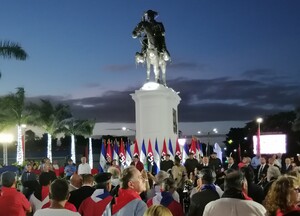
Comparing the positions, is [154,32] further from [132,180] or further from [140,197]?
[132,180]

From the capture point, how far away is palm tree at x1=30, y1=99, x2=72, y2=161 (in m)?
55.2

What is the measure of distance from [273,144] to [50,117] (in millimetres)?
30390

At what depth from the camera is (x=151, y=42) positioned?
28.5 metres

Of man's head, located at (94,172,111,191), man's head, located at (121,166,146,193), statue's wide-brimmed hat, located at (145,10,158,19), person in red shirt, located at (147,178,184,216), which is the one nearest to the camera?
man's head, located at (121,166,146,193)

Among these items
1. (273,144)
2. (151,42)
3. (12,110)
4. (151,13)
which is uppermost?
(151,13)

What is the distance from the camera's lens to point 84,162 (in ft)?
67.3

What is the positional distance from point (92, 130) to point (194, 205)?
59449mm

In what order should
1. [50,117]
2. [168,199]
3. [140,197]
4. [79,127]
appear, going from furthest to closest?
1. [79,127]
2. [50,117]
3. [168,199]
4. [140,197]

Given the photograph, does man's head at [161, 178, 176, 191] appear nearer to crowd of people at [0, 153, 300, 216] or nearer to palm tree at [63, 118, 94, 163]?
crowd of people at [0, 153, 300, 216]

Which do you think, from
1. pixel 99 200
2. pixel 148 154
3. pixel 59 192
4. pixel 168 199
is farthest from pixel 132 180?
pixel 148 154

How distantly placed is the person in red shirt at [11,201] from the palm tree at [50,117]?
151ft

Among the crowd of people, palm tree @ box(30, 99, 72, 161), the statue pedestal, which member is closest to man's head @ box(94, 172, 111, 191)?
the crowd of people

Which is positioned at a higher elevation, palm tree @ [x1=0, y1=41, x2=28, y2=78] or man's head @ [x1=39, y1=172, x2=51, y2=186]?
palm tree @ [x1=0, y1=41, x2=28, y2=78]

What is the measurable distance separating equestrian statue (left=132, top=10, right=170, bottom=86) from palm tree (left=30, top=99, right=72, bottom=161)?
26886 mm
